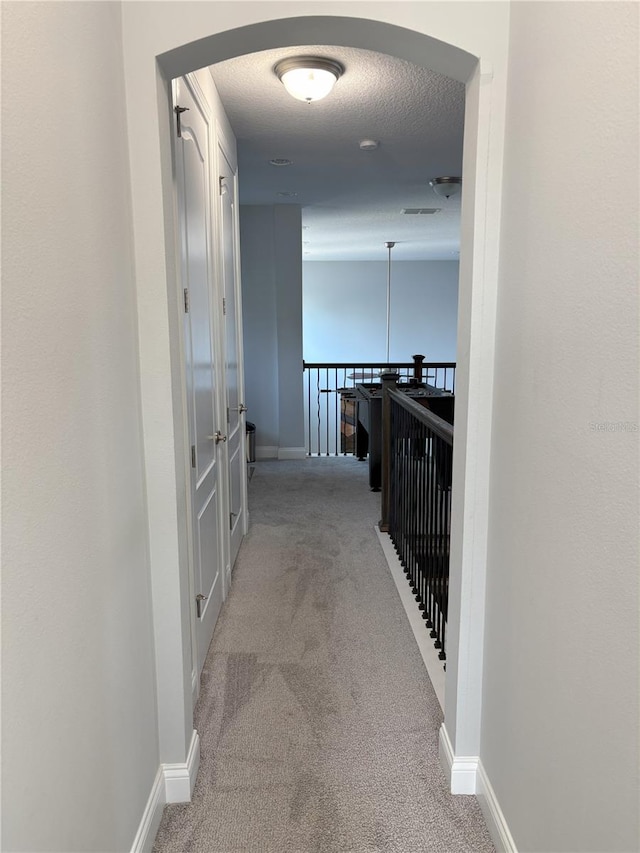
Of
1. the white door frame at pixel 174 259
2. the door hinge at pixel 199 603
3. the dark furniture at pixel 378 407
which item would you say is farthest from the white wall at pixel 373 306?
the white door frame at pixel 174 259

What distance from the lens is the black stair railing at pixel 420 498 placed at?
8.59 feet

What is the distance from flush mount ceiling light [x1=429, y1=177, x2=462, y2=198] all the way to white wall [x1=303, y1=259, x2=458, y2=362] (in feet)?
19.7

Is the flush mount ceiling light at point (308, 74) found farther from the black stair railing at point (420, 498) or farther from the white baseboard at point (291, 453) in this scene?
the white baseboard at point (291, 453)

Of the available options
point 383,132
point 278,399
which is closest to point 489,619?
point 383,132

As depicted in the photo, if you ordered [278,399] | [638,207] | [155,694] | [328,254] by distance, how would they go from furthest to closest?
[328,254] → [278,399] → [155,694] → [638,207]

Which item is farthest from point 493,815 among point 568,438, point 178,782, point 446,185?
point 446,185

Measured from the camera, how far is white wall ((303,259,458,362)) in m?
10.9

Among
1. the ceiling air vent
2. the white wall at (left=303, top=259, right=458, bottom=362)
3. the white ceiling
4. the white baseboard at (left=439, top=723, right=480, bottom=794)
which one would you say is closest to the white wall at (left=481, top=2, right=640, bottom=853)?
the white baseboard at (left=439, top=723, right=480, bottom=794)

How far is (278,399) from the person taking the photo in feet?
21.0

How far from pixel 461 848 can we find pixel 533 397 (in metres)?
1.28

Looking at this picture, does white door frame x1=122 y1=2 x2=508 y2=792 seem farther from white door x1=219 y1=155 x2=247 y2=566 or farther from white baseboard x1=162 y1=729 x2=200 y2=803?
white door x1=219 y1=155 x2=247 y2=566

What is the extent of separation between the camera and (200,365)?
247 centimetres

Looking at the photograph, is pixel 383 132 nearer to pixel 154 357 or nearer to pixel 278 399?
pixel 154 357

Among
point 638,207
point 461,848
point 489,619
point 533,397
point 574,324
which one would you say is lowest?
point 461,848
